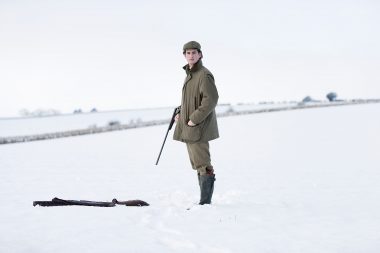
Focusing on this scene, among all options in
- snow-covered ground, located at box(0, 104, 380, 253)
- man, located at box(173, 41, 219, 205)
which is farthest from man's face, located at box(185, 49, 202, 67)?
snow-covered ground, located at box(0, 104, 380, 253)

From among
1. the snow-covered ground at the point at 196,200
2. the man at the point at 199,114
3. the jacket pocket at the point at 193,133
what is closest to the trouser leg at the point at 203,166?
the man at the point at 199,114

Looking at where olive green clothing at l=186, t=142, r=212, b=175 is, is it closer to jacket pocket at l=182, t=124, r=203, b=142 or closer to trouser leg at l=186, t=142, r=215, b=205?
trouser leg at l=186, t=142, r=215, b=205

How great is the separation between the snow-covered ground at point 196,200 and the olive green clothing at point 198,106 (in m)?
1.03

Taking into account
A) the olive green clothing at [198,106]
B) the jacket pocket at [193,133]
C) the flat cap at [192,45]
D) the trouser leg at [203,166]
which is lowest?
the trouser leg at [203,166]

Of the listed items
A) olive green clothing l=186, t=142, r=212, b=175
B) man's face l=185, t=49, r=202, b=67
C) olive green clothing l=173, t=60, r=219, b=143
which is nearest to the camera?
olive green clothing l=173, t=60, r=219, b=143

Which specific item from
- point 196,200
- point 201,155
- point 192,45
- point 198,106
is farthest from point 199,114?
point 196,200

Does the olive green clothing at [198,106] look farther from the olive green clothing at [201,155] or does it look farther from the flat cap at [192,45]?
the flat cap at [192,45]

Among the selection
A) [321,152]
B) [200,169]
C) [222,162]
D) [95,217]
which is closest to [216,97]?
[200,169]

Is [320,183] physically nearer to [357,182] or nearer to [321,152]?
[357,182]

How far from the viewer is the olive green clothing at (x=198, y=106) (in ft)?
19.8

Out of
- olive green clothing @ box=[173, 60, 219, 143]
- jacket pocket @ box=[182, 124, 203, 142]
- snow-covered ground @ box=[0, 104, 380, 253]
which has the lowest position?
snow-covered ground @ box=[0, 104, 380, 253]

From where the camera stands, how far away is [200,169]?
638 centimetres

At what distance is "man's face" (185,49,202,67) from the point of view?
6.16 m

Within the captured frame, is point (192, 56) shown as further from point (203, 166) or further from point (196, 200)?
point (196, 200)
